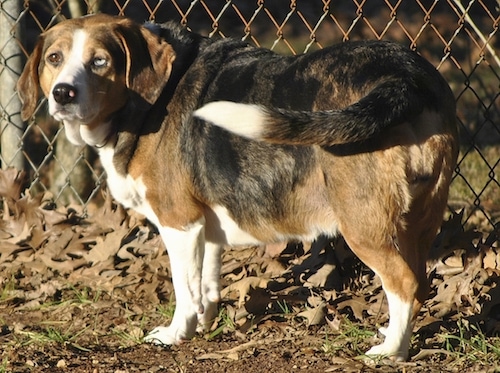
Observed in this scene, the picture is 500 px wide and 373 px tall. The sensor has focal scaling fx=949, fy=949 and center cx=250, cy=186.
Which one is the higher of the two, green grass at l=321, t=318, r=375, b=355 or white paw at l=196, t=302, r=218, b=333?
green grass at l=321, t=318, r=375, b=355

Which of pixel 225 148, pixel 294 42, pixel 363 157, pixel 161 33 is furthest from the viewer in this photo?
pixel 294 42

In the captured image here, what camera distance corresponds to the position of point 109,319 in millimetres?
4633

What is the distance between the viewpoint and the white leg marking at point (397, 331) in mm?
3713

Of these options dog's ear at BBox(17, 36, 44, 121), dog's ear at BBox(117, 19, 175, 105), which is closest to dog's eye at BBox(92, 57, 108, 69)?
dog's ear at BBox(117, 19, 175, 105)

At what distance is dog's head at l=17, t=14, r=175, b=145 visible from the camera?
158 inches

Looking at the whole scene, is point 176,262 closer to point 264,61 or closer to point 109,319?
point 109,319

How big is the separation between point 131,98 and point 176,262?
753 millimetres

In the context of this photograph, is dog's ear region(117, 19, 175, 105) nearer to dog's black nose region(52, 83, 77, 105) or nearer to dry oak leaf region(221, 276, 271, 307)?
dog's black nose region(52, 83, 77, 105)

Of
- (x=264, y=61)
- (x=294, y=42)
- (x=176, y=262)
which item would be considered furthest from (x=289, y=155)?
(x=294, y=42)

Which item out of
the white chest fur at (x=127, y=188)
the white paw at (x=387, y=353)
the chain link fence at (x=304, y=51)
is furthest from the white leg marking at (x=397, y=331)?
the chain link fence at (x=304, y=51)

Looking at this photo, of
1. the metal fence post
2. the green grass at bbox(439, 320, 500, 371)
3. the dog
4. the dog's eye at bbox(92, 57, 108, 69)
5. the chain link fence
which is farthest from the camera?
the metal fence post

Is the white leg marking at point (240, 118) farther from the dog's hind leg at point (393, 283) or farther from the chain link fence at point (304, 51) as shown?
the chain link fence at point (304, 51)

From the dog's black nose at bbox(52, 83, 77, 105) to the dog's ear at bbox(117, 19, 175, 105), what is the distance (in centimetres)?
31

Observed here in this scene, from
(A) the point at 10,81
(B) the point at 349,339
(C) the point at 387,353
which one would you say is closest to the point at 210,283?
(B) the point at 349,339
